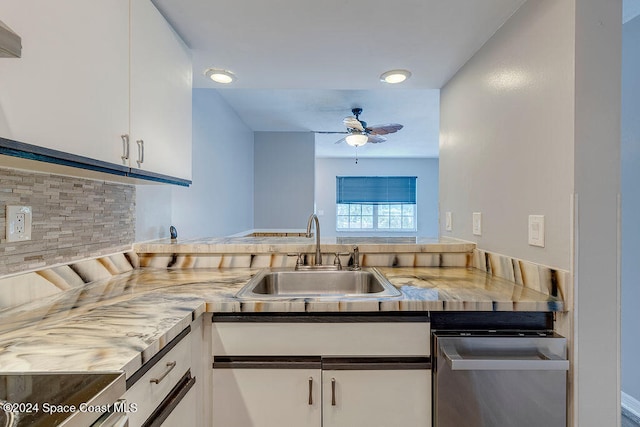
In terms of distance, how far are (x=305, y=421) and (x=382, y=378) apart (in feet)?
1.01

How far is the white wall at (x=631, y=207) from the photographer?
6.26 feet

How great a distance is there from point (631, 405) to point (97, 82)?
316cm

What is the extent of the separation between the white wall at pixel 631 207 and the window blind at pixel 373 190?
16.9 ft

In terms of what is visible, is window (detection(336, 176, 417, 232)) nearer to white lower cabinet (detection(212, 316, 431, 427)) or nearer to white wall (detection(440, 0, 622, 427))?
white wall (detection(440, 0, 622, 427))

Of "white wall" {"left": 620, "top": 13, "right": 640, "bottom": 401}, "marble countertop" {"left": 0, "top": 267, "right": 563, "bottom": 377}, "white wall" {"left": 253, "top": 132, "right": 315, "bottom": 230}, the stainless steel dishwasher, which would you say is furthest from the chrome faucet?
"white wall" {"left": 253, "top": 132, "right": 315, "bottom": 230}

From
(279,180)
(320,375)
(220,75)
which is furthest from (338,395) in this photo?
(279,180)

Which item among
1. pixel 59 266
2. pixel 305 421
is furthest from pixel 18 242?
pixel 305 421

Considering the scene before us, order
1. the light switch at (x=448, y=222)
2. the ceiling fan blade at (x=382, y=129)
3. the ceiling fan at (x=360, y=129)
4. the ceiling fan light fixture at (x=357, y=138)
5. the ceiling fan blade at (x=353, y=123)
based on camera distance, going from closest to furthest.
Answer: the light switch at (x=448, y=222), the ceiling fan blade at (x=353, y=123), the ceiling fan at (x=360, y=129), the ceiling fan blade at (x=382, y=129), the ceiling fan light fixture at (x=357, y=138)

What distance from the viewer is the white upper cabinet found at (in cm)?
76

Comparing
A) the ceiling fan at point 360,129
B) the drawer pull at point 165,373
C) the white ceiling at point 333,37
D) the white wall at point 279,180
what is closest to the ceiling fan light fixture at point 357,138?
the ceiling fan at point 360,129

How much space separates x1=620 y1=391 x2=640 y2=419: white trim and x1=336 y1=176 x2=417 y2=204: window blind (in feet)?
17.6

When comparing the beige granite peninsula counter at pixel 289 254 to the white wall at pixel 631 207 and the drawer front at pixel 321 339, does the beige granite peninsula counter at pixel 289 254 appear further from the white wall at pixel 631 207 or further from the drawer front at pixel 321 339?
the white wall at pixel 631 207

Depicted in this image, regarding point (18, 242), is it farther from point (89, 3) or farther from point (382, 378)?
point (382, 378)

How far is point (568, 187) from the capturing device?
107cm
